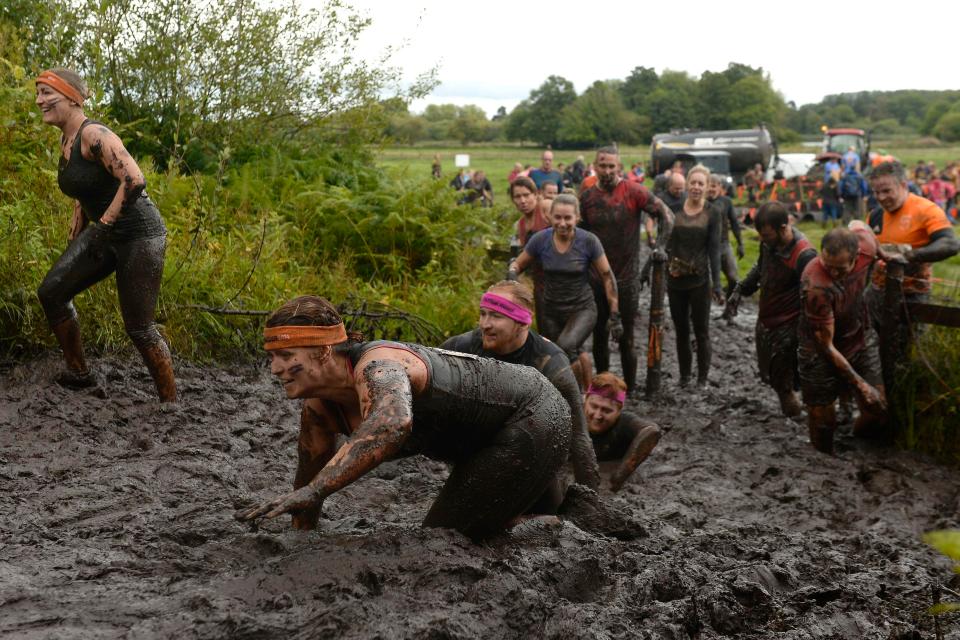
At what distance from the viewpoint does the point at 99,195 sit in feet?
21.1

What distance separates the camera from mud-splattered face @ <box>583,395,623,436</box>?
6930 millimetres

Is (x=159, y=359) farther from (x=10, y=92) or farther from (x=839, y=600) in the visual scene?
(x=839, y=600)

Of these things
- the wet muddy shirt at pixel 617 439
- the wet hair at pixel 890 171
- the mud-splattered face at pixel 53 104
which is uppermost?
the mud-splattered face at pixel 53 104

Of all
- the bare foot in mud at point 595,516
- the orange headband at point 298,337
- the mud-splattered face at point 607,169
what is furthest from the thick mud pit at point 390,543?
the mud-splattered face at point 607,169

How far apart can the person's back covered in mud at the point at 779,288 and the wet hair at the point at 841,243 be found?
2.76ft

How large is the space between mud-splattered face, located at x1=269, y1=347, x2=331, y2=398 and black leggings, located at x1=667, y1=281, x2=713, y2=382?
21.2 ft

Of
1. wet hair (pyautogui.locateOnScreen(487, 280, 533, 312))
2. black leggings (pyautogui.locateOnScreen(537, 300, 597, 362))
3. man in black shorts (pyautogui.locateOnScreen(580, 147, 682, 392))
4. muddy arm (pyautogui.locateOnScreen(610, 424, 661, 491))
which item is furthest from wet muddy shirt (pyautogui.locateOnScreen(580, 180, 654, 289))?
wet hair (pyautogui.locateOnScreen(487, 280, 533, 312))

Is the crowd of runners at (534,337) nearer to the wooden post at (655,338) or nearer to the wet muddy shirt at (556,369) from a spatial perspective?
the wet muddy shirt at (556,369)

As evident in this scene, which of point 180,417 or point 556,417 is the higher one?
point 556,417

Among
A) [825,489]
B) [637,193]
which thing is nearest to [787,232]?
[637,193]

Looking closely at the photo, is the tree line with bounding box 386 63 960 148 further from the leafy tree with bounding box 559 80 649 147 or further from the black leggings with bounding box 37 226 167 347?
the black leggings with bounding box 37 226 167 347

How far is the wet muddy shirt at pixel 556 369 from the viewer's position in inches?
224

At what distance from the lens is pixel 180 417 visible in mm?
7074

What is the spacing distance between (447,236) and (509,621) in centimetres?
801
